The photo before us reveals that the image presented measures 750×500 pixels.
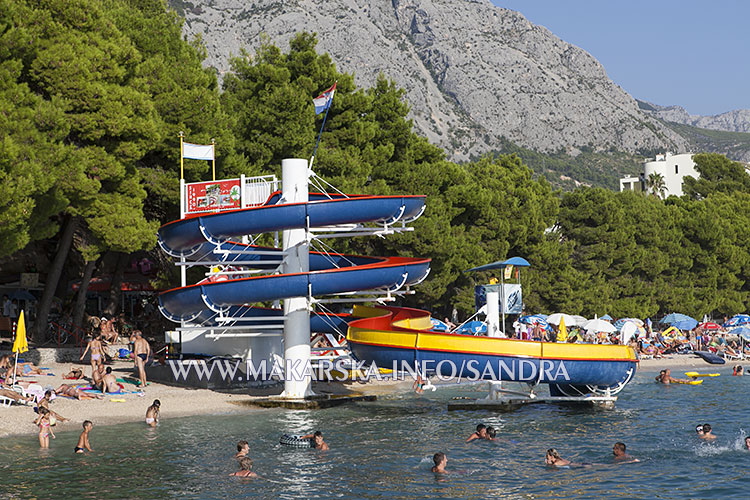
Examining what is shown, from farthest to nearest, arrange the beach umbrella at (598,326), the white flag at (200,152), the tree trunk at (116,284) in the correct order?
the beach umbrella at (598,326) → the tree trunk at (116,284) → the white flag at (200,152)

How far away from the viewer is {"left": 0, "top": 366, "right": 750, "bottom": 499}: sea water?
15867 mm

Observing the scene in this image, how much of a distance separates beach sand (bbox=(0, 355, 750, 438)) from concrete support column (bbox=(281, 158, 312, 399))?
1.69 metres

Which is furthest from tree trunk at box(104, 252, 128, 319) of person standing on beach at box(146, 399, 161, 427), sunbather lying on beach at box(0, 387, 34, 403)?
person standing on beach at box(146, 399, 161, 427)

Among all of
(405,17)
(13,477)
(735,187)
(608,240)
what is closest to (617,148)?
(405,17)

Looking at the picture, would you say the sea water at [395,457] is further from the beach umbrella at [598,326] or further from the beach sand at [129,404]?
the beach umbrella at [598,326]

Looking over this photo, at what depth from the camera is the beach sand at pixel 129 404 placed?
2203 centimetres

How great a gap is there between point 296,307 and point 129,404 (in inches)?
219

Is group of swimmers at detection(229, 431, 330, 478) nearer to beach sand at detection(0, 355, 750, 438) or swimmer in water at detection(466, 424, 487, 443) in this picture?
swimmer in water at detection(466, 424, 487, 443)

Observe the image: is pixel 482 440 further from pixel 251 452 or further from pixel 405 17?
pixel 405 17

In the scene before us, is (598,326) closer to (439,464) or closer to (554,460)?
(554,460)

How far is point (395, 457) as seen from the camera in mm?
18781

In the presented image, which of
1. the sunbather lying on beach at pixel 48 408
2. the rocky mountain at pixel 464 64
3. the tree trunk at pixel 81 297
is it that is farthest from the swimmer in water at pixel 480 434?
the rocky mountain at pixel 464 64

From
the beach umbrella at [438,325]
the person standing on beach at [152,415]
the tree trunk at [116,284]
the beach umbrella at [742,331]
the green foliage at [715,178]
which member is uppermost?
the green foliage at [715,178]

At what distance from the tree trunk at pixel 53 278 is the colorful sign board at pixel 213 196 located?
457cm
